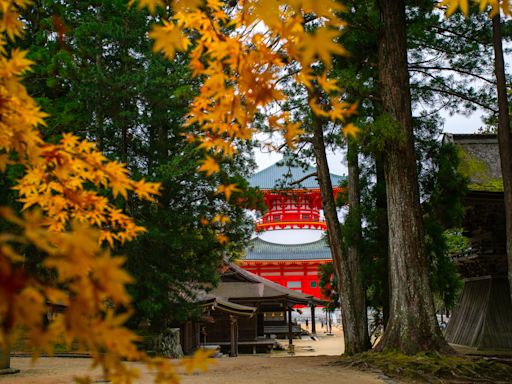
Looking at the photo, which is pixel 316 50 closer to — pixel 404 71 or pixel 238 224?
pixel 404 71

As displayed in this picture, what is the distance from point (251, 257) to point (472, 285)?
68.9 feet

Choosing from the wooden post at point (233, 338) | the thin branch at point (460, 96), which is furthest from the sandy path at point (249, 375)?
the wooden post at point (233, 338)

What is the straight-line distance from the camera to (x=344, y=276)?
35.9 ft

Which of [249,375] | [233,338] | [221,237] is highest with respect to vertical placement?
[221,237]

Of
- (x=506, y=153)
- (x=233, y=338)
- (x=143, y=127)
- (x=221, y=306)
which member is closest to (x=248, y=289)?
(x=233, y=338)

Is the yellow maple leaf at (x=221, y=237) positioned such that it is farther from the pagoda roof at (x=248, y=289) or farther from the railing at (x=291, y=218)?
the railing at (x=291, y=218)

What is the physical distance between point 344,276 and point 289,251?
77.7 ft

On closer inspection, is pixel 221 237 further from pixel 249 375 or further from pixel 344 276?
pixel 249 375

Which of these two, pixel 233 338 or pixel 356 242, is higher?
pixel 356 242

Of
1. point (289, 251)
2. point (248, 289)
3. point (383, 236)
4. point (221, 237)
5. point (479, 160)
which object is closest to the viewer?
point (383, 236)

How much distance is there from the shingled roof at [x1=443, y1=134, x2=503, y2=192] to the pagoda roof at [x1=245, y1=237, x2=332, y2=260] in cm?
2135

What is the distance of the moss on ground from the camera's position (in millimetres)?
6887

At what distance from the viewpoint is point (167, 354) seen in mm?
12789

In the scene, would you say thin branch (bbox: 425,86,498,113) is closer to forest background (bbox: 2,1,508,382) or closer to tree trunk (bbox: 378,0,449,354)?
forest background (bbox: 2,1,508,382)
